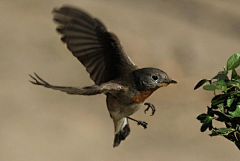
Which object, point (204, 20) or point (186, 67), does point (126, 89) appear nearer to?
point (186, 67)

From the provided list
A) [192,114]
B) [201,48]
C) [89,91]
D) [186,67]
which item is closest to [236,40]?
[201,48]

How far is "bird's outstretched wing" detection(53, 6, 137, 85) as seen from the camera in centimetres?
293

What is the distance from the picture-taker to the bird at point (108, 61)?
2646 mm

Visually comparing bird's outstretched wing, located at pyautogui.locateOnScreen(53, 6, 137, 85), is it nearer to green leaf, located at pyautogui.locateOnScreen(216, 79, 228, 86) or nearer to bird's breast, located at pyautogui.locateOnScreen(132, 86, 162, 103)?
bird's breast, located at pyautogui.locateOnScreen(132, 86, 162, 103)

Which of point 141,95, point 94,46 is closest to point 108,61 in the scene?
point 94,46

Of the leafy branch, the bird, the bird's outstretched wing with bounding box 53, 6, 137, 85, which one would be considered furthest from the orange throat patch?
the leafy branch

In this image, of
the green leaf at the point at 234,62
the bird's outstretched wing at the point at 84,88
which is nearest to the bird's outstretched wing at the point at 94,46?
the bird's outstretched wing at the point at 84,88

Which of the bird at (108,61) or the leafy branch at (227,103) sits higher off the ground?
the bird at (108,61)

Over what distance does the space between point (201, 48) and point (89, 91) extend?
6.77 m

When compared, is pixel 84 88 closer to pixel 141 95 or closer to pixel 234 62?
pixel 141 95

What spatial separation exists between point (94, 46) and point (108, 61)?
0.59ft

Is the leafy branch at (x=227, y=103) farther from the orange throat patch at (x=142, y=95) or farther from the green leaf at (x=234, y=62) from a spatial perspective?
the orange throat patch at (x=142, y=95)

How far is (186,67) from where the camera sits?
7.84 meters

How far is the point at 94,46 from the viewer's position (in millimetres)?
3074
